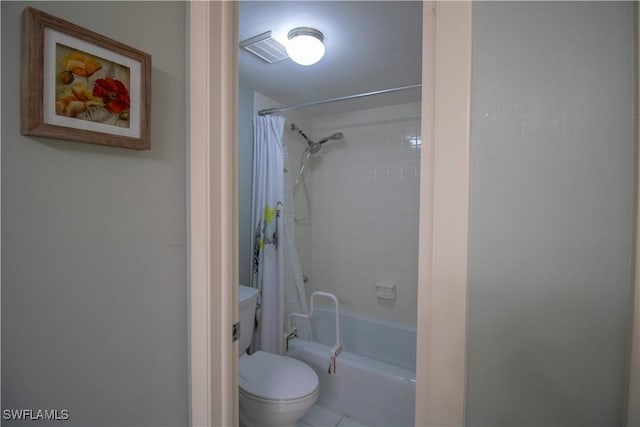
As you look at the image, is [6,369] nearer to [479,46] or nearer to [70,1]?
[70,1]

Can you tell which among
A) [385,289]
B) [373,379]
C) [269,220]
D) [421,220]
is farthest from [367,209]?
[421,220]

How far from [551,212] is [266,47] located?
1.52 metres

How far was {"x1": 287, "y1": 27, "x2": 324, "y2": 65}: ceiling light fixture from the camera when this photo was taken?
133 centimetres

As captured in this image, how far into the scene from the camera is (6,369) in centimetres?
56

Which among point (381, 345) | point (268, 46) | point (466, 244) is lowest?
point (381, 345)

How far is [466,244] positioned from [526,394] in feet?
0.84

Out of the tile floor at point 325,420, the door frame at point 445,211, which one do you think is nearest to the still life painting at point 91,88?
the door frame at point 445,211

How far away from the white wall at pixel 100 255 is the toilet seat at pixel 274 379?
0.66 m

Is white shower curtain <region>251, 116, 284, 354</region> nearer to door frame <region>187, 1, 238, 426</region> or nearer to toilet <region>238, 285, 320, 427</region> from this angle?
toilet <region>238, 285, 320, 427</region>

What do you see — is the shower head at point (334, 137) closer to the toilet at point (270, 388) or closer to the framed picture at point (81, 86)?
the toilet at point (270, 388)

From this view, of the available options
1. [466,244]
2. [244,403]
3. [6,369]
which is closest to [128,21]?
[6,369]

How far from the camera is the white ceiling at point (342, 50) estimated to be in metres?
1.20

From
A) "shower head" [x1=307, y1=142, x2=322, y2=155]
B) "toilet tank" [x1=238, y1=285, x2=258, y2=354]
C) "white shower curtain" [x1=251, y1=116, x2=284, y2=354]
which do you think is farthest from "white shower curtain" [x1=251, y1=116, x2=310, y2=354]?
"shower head" [x1=307, y1=142, x2=322, y2=155]

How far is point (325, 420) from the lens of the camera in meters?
1.80
